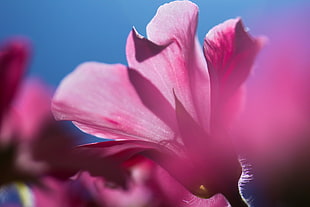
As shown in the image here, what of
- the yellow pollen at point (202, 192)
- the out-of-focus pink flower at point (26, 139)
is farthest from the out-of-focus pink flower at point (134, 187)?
the out-of-focus pink flower at point (26, 139)

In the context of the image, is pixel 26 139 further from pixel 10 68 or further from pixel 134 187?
pixel 134 187

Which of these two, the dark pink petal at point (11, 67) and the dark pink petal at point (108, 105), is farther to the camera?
the dark pink petal at point (108, 105)

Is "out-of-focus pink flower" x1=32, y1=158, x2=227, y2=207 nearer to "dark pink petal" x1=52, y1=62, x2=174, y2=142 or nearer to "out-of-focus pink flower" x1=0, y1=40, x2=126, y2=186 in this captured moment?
"dark pink petal" x1=52, y1=62, x2=174, y2=142

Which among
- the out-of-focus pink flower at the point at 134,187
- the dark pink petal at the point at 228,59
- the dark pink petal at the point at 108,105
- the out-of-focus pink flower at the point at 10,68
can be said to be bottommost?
the out-of-focus pink flower at the point at 134,187

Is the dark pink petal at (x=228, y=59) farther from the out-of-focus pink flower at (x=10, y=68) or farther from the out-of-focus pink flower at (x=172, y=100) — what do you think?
the out-of-focus pink flower at (x=10, y=68)

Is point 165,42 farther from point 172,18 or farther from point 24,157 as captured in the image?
point 24,157

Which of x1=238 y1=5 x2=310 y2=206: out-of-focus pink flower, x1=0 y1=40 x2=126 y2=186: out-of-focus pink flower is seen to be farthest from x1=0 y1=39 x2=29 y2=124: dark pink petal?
x1=238 y1=5 x2=310 y2=206: out-of-focus pink flower

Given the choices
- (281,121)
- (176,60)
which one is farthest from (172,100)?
(281,121)

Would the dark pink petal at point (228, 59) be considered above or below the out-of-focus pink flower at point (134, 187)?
above
